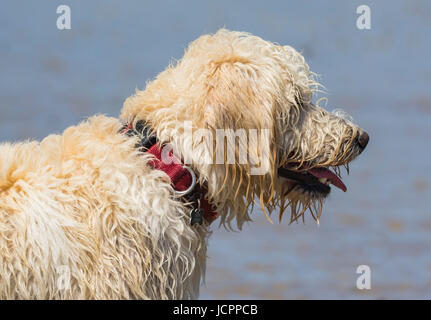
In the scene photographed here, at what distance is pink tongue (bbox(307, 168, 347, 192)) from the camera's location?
606 cm

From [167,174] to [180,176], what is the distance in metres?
0.10

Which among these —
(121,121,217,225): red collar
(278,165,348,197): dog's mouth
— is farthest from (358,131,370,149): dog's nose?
(121,121,217,225): red collar

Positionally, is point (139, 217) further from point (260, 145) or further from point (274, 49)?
point (274, 49)

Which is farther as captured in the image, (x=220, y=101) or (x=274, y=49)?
(x=274, y=49)

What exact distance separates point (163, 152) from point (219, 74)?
29.3 inches

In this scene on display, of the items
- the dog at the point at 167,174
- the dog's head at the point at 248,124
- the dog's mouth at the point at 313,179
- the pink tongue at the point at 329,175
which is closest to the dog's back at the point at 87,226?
the dog at the point at 167,174

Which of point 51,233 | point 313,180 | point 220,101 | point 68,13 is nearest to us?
point 51,233

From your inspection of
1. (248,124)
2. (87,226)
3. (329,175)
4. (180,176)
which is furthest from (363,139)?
(87,226)

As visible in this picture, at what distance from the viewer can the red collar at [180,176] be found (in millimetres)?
5441

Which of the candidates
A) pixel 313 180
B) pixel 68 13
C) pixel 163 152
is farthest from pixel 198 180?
pixel 68 13

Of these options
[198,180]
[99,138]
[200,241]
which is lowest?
[200,241]

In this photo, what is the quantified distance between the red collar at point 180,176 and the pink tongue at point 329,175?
95 cm

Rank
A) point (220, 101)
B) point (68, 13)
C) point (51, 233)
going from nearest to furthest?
point (51, 233) → point (220, 101) → point (68, 13)

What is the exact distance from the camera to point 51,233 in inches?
200
